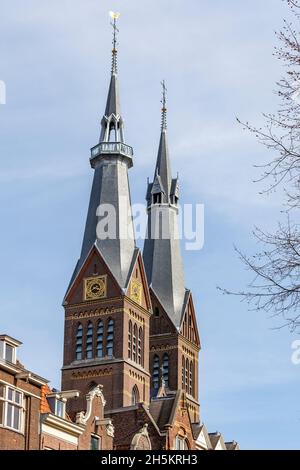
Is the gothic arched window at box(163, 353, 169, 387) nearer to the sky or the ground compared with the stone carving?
nearer to the sky

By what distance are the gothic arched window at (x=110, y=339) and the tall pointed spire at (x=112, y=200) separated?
3170 millimetres

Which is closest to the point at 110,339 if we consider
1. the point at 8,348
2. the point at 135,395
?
the point at 135,395

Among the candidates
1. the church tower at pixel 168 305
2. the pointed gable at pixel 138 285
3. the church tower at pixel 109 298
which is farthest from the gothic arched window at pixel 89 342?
the church tower at pixel 168 305

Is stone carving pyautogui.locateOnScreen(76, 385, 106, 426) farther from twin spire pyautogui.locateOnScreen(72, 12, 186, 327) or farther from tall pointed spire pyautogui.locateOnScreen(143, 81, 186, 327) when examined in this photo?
tall pointed spire pyautogui.locateOnScreen(143, 81, 186, 327)

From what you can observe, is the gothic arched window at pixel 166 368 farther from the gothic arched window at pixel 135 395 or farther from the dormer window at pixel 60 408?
the dormer window at pixel 60 408

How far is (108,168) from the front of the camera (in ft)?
311

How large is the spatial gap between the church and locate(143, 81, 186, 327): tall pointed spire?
0.29ft

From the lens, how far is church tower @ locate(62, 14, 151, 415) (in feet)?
292

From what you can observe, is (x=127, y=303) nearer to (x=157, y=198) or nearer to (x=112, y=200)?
(x=112, y=200)

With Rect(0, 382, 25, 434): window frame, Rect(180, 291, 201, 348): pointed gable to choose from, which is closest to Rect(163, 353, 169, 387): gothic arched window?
Rect(180, 291, 201, 348): pointed gable

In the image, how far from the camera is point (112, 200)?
92812 mm
